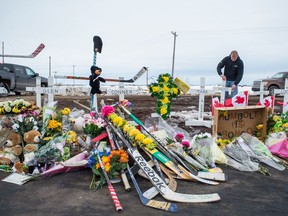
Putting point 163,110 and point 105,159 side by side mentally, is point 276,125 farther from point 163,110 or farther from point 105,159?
point 105,159

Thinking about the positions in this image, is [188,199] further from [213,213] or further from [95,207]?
[95,207]

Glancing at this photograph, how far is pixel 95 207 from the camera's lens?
299cm

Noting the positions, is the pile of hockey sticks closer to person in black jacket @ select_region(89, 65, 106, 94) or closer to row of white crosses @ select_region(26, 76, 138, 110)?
person in black jacket @ select_region(89, 65, 106, 94)

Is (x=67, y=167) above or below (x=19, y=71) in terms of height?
below

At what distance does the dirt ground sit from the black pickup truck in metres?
13.9

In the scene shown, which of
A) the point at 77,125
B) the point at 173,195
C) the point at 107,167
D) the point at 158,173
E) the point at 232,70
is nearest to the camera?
the point at 173,195

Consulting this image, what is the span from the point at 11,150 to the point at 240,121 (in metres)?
4.42

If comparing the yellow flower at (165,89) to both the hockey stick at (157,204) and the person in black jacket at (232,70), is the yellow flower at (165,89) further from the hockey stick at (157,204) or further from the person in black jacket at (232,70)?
the hockey stick at (157,204)

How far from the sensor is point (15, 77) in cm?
1700

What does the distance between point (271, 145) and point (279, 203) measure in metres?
2.34

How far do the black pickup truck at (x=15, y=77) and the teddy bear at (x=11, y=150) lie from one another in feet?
42.1

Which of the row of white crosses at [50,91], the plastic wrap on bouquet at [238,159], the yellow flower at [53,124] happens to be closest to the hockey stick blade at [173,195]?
the plastic wrap on bouquet at [238,159]

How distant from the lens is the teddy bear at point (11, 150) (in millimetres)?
4422

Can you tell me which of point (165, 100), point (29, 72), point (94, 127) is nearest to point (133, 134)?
point (94, 127)
